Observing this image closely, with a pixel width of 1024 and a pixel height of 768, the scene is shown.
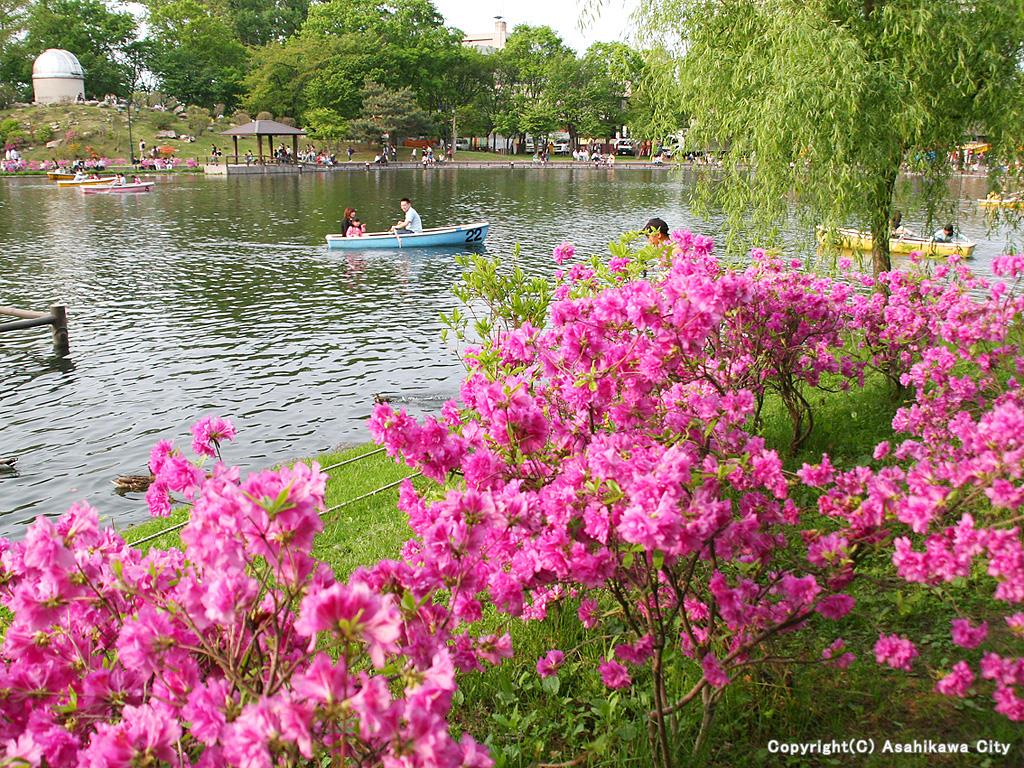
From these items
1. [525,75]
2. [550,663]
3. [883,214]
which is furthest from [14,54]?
[550,663]

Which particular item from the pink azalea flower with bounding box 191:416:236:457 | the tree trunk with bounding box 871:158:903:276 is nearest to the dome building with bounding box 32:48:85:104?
the tree trunk with bounding box 871:158:903:276

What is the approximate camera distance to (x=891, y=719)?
377 centimetres

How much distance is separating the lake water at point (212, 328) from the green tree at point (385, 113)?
36.3 metres

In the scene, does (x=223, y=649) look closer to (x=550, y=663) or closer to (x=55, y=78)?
(x=550, y=663)

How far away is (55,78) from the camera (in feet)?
249

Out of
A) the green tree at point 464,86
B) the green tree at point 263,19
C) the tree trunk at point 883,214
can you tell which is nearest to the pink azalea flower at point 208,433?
the tree trunk at point 883,214

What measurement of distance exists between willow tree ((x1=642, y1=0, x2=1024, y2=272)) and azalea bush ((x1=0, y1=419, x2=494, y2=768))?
7538 mm

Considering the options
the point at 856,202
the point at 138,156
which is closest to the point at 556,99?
the point at 138,156

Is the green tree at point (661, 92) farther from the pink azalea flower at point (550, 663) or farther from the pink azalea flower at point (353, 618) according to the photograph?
the pink azalea flower at point (353, 618)

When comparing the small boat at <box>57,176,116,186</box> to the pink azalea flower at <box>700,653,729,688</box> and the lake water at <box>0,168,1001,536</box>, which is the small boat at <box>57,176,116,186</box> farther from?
the pink azalea flower at <box>700,653,729,688</box>

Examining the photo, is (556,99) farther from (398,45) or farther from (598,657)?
(598,657)

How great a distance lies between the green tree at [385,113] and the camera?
2879 inches

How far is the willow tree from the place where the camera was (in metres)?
8.35

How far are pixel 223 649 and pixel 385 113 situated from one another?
75832 millimetres
